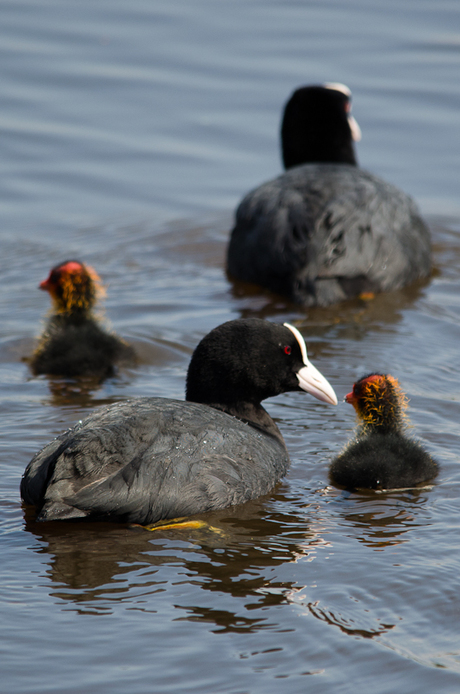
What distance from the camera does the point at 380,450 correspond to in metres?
5.19

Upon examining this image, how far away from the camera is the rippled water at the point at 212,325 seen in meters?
3.66

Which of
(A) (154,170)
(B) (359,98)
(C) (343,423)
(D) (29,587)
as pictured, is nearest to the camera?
(D) (29,587)

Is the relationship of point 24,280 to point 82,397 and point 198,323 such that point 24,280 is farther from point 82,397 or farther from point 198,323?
point 82,397

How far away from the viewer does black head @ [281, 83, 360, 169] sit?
9578 mm

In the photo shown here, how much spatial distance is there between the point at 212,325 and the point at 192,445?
3.09 m

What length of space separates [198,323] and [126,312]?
2.25 feet

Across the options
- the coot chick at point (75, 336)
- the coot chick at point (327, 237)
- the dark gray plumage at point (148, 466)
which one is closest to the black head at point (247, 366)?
the dark gray plumage at point (148, 466)

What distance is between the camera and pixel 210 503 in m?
4.69

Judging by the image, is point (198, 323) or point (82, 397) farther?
point (198, 323)

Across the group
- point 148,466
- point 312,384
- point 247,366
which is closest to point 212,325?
point 312,384

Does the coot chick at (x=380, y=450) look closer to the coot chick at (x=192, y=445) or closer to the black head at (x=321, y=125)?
A: the coot chick at (x=192, y=445)

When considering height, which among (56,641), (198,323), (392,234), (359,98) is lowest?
(56,641)

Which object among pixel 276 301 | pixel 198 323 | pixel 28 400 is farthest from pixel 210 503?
pixel 276 301

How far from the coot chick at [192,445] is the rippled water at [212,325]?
0.54 ft
